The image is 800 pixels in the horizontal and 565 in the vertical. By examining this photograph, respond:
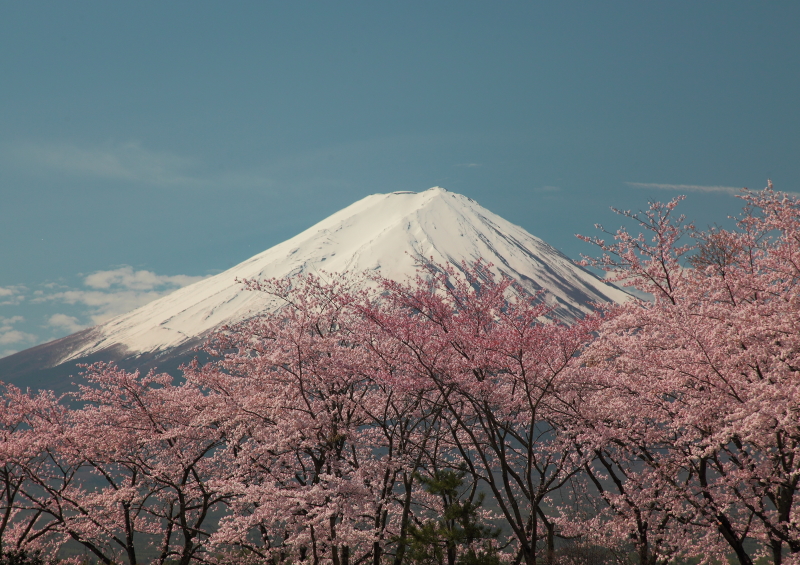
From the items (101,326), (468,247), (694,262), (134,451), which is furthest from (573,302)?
(101,326)

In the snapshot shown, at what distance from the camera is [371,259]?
102 meters

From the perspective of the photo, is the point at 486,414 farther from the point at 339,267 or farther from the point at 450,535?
the point at 339,267

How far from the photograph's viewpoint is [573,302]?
8944cm

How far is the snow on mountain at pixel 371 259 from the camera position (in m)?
99.3

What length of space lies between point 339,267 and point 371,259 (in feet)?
19.6

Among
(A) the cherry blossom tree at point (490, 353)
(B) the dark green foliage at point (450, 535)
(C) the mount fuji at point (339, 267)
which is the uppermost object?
(C) the mount fuji at point (339, 267)

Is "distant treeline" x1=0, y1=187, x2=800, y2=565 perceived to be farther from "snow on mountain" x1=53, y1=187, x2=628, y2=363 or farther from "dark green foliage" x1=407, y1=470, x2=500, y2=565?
"snow on mountain" x1=53, y1=187, x2=628, y2=363

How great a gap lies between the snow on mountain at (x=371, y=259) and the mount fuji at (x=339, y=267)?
225 millimetres

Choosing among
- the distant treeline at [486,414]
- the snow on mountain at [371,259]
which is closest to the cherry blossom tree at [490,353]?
the distant treeline at [486,414]

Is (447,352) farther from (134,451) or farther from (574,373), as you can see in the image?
(134,451)

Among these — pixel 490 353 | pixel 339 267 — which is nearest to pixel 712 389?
pixel 490 353

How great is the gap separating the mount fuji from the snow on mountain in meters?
0.23

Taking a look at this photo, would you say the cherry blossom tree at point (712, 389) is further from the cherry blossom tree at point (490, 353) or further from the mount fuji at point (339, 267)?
the mount fuji at point (339, 267)

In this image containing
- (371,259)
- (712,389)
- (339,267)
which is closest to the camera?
(712,389)
